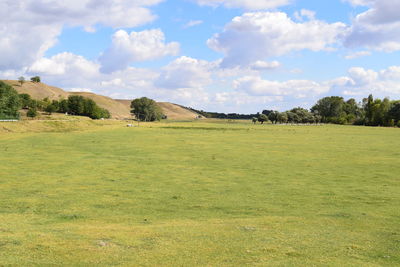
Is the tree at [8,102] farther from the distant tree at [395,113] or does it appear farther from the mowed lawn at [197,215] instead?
the distant tree at [395,113]

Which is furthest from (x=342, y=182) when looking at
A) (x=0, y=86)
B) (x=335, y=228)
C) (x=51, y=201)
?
(x=0, y=86)

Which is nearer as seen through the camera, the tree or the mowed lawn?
the mowed lawn

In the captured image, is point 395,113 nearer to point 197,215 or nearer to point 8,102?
point 8,102

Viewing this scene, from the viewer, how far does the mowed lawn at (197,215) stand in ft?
36.4

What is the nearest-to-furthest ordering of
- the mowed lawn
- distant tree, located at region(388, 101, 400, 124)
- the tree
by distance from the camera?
the mowed lawn < the tree < distant tree, located at region(388, 101, 400, 124)

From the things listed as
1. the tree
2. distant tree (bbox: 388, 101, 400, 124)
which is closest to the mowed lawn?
the tree

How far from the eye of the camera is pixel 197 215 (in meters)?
17.2

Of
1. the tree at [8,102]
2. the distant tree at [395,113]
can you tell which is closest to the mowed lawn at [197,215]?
the tree at [8,102]

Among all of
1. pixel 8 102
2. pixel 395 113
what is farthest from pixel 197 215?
pixel 395 113

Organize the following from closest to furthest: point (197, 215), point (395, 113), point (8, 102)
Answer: point (197, 215)
point (8, 102)
point (395, 113)

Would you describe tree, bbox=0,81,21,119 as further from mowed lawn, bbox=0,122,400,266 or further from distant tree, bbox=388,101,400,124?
distant tree, bbox=388,101,400,124

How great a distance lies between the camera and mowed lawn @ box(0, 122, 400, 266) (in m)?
11.1

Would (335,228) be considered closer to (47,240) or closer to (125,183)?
(47,240)

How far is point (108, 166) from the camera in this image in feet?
113
